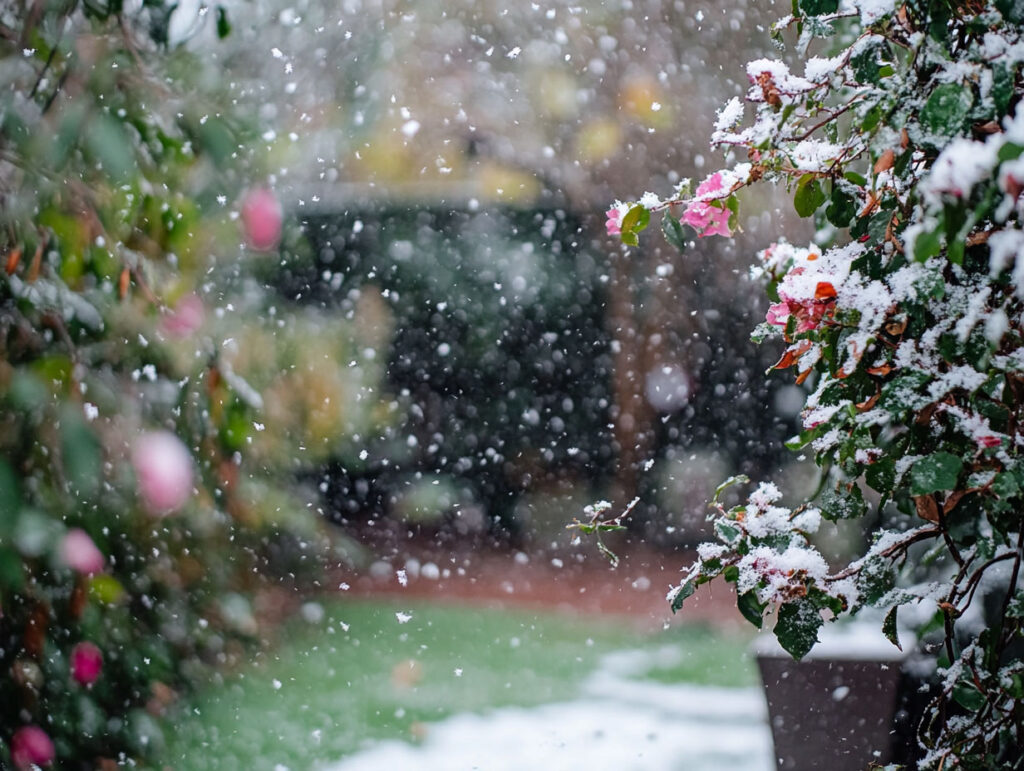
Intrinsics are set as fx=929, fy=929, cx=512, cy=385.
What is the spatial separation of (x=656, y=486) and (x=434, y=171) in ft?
3.85

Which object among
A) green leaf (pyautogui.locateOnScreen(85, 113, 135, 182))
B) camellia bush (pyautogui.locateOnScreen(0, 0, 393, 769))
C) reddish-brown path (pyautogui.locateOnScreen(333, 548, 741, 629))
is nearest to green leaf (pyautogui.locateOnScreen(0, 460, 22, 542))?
camellia bush (pyautogui.locateOnScreen(0, 0, 393, 769))

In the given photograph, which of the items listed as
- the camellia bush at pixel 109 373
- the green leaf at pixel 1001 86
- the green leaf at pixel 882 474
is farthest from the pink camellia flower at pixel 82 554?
the green leaf at pixel 1001 86

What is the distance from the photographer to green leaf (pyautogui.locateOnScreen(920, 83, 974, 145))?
0.51m

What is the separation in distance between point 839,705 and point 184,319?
91 cm

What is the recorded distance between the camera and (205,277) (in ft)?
7.21

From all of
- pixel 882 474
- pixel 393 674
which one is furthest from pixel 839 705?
pixel 393 674

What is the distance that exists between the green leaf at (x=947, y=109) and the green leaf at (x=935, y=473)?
20 cm

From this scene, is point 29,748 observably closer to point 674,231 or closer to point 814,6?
point 674,231

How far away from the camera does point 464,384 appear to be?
2893 mm

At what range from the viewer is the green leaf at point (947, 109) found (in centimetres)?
51

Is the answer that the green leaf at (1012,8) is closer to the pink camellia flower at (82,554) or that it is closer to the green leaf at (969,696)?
the green leaf at (969,696)

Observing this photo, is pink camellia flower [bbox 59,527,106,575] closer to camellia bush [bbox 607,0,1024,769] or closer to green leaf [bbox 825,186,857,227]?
camellia bush [bbox 607,0,1024,769]

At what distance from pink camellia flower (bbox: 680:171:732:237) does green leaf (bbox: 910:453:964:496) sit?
11.7 inches

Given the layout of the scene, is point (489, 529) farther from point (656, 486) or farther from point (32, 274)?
point (32, 274)
